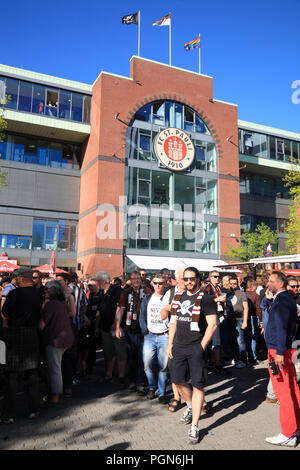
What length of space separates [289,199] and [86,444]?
37.8 metres

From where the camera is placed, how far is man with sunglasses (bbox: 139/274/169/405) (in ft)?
19.6

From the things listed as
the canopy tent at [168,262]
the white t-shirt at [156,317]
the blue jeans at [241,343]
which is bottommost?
the blue jeans at [241,343]

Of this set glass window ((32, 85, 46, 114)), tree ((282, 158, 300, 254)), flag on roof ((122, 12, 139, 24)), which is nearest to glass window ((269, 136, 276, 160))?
tree ((282, 158, 300, 254))

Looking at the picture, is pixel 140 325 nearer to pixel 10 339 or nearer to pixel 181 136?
pixel 10 339

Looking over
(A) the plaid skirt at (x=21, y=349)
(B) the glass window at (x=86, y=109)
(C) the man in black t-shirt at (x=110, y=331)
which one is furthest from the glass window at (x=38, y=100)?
(A) the plaid skirt at (x=21, y=349)

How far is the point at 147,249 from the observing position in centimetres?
2620

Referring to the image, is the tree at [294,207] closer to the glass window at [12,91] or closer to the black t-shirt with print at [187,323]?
the glass window at [12,91]

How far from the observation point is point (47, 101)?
2758cm

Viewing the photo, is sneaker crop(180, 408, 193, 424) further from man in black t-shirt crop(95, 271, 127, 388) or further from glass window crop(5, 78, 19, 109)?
glass window crop(5, 78, 19, 109)

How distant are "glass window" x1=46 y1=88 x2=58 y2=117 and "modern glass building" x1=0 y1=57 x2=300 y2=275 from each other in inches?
3.3

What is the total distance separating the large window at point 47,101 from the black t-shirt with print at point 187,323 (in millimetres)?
26026

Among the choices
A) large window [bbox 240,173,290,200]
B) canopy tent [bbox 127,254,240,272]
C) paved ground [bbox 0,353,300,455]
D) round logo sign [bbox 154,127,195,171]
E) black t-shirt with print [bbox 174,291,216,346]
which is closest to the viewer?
paved ground [bbox 0,353,300,455]

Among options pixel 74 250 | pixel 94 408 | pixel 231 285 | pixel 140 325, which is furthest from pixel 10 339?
pixel 74 250

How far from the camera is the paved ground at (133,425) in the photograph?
13.7ft
